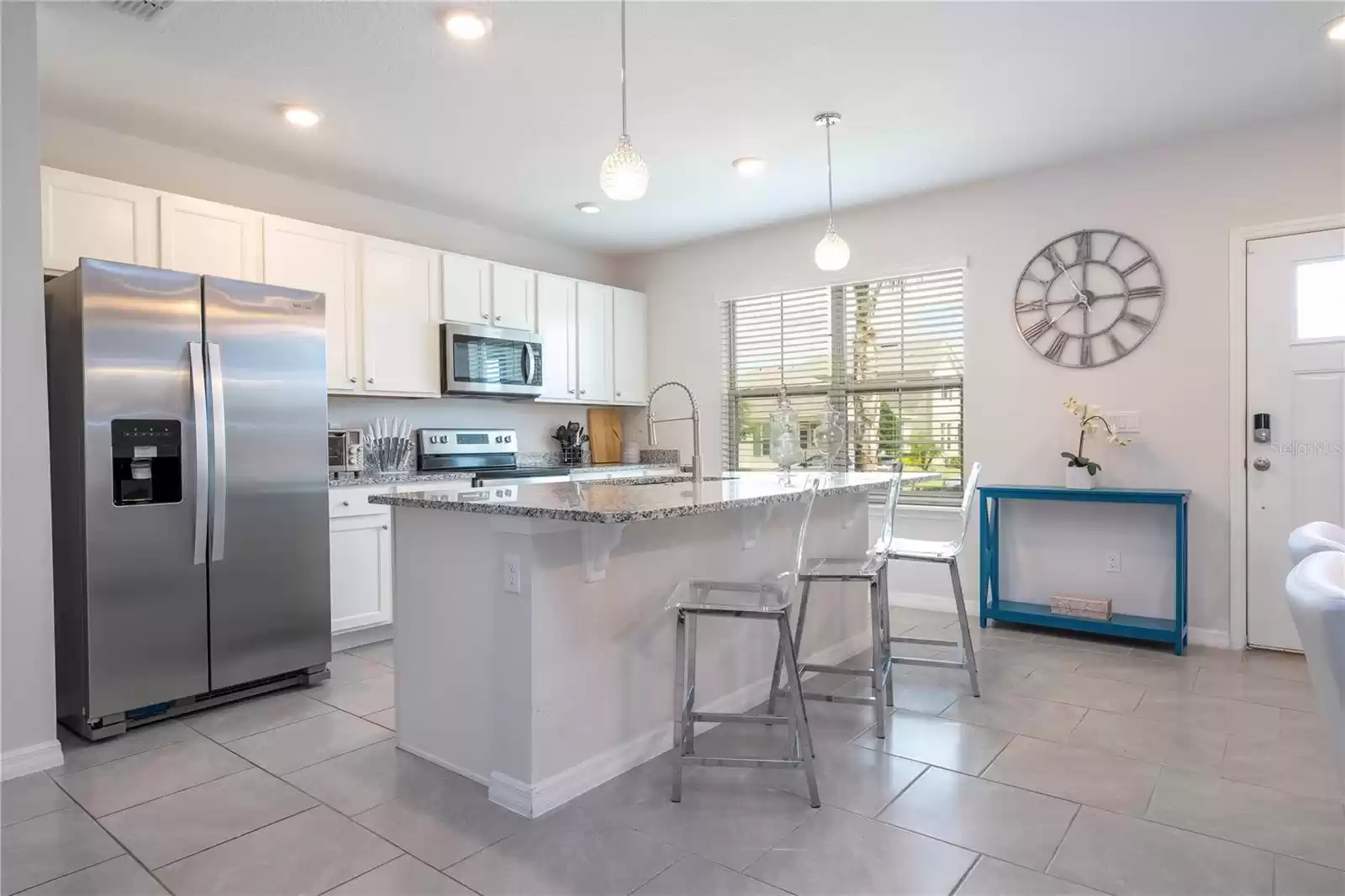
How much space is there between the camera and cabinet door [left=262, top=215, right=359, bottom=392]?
12.8ft

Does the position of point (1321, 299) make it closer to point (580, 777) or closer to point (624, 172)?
point (624, 172)

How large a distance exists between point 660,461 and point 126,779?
4013 mm

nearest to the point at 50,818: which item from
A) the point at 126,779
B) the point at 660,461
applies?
the point at 126,779

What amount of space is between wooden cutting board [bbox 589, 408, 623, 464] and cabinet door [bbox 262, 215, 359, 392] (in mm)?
2112

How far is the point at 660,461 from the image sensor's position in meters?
6.00

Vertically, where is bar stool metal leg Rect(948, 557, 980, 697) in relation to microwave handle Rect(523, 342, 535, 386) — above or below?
below

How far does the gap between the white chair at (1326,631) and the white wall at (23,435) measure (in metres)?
3.27

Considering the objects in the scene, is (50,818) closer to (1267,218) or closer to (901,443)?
(901,443)

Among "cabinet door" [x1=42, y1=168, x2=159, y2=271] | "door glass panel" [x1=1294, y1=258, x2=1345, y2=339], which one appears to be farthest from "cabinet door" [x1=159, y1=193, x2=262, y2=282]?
"door glass panel" [x1=1294, y1=258, x2=1345, y2=339]

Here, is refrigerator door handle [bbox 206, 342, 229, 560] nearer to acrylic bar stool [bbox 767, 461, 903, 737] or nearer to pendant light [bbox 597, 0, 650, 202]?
pendant light [bbox 597, 0, 650, 202]

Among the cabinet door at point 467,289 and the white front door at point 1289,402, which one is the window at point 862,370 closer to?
the white front door at point 1289,402

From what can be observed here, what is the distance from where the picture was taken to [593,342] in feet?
18.5

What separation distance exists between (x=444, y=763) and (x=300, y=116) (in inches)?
109

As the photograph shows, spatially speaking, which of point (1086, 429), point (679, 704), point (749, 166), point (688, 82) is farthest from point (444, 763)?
point (1086, 429)
